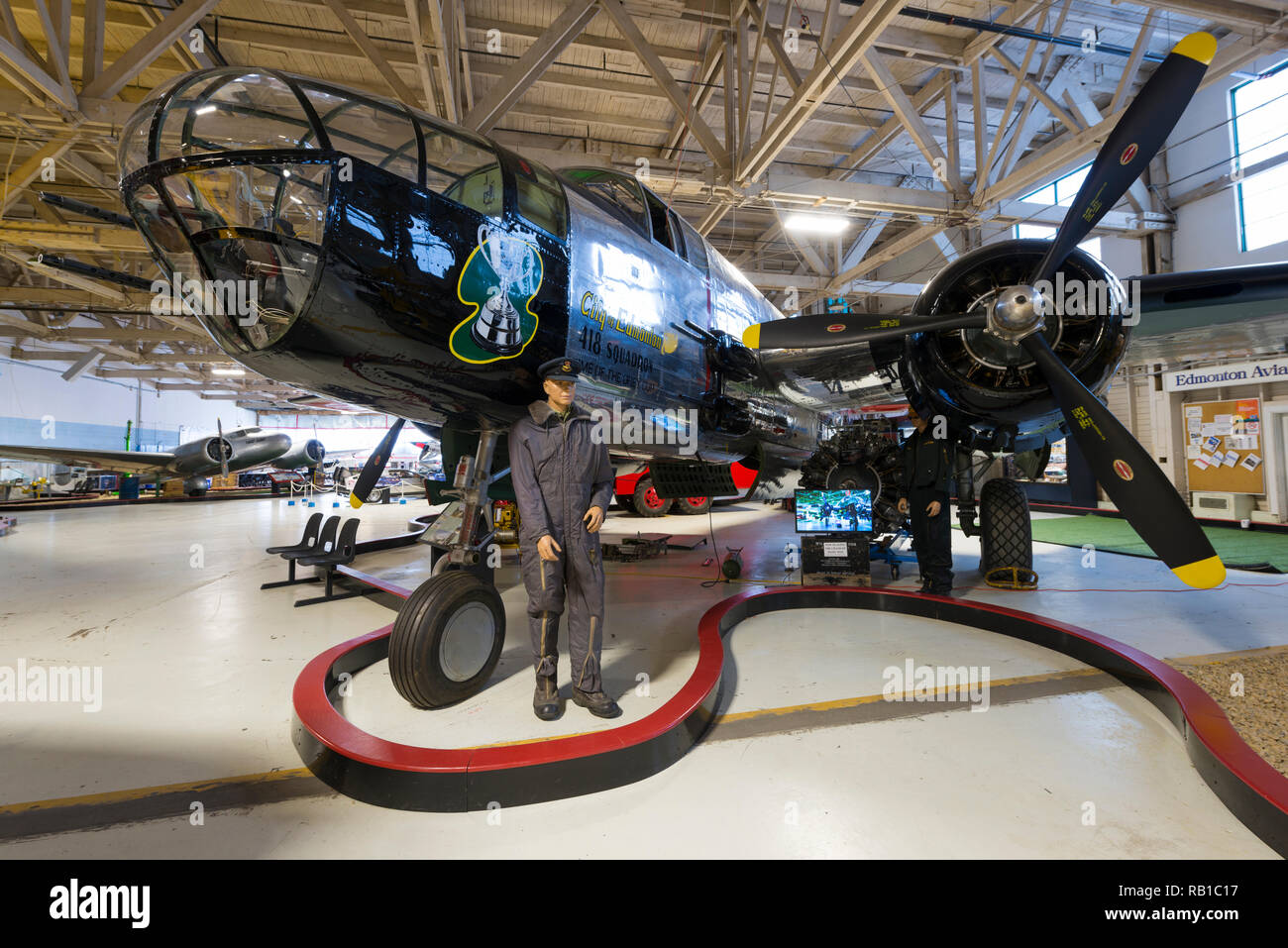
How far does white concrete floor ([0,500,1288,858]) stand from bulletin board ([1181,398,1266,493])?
25.8 ft

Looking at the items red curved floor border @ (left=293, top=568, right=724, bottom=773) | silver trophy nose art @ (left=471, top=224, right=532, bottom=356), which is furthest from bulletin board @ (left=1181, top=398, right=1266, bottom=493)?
silver trophy nose art @ (left=471, top=224, right=532, bottom=356)

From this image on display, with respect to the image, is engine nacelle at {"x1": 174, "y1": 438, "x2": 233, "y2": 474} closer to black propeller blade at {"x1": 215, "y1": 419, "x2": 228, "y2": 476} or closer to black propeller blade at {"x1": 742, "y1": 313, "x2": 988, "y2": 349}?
black propeller blade at {"x1": 215, "y1": 419, "x2": 228, "y2": 476}

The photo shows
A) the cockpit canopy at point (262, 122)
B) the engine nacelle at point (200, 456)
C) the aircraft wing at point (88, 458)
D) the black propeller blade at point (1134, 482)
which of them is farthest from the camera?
the engine nacelle at point (200, 456)

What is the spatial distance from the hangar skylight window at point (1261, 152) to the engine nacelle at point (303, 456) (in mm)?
31478

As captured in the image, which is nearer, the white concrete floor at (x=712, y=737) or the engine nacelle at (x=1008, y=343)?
the white concrete floor at (x=712, y=737)

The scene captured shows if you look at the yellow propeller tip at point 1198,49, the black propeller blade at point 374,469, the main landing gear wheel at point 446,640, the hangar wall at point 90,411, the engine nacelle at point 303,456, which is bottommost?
the main landing gear wheel at point 446,640

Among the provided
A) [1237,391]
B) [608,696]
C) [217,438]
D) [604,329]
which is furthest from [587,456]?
[217,438]

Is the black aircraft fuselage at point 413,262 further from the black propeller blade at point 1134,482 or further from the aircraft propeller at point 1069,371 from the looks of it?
the black propeller blade at point 1134,482

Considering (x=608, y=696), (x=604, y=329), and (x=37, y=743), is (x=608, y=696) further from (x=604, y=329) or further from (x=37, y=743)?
(x=37, y=743)

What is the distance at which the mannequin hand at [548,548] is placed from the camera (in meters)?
3.09

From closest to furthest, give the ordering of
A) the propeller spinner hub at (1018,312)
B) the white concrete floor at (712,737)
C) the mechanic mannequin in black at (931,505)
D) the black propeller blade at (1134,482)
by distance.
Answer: the white concrete floor at (712,737) → the black propeller blade at (1134,482) → the propeller spinner hub at (1018,312) → the mechanic mannequin in black at (931,505)

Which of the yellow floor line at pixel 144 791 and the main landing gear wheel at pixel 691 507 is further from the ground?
the main landing gear wheel at pixel 691 507

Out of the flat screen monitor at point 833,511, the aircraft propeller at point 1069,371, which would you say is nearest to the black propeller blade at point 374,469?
the aircraft propeller at point 1069,371
